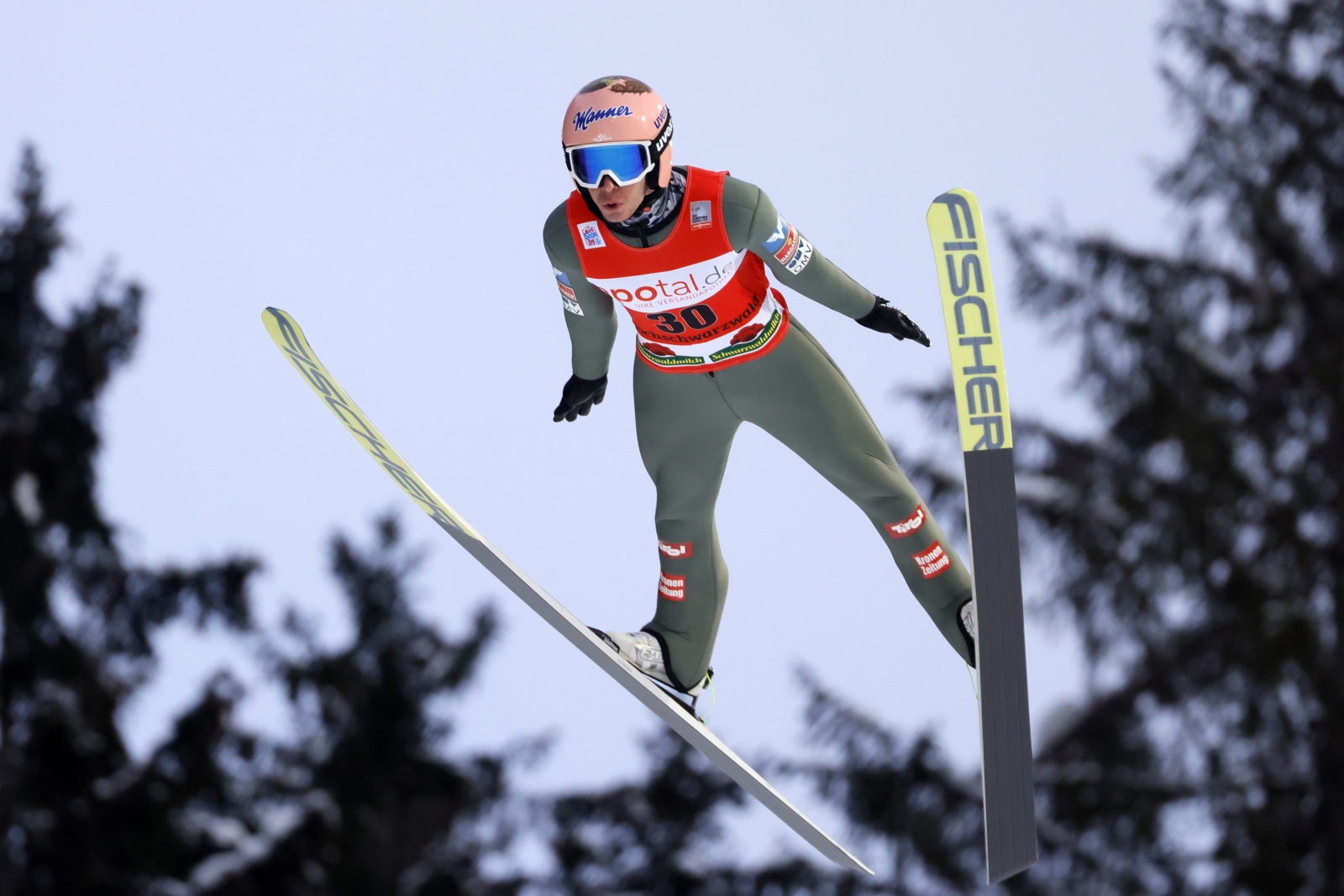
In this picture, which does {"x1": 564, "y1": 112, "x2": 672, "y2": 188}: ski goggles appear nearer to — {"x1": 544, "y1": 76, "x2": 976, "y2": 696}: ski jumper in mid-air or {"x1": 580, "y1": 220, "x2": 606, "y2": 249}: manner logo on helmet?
{"x1": 544, "y1": 76, "x2": 976, "y2": 696}: ski jumper in mid-air

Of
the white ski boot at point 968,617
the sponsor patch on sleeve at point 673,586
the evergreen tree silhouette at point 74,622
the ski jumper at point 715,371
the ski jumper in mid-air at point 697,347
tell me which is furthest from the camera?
the evergreen tree silhouette at point 74,622

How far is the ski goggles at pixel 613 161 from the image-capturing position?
402cm

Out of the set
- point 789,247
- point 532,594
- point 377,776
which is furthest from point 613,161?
point 377,776

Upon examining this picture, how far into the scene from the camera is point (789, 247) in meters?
4.27

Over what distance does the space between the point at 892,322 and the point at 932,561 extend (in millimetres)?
720

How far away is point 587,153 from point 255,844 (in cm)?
→ 1145

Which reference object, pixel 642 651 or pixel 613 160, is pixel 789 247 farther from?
pixel 642 651

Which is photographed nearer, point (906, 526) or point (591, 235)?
point (591, 235)

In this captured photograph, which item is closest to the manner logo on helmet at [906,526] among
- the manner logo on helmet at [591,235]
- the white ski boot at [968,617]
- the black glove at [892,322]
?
the white ski boot at [968,617]

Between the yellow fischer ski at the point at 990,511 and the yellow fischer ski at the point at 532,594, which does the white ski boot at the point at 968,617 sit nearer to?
the yellow fischer ski at the point at 990,511

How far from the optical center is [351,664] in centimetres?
1625

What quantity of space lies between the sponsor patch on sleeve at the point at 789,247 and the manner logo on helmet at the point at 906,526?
82cm

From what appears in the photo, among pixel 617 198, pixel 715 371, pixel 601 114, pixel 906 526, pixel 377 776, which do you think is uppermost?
pixel 377 776

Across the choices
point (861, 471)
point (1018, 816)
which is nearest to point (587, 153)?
point (861, 471)
